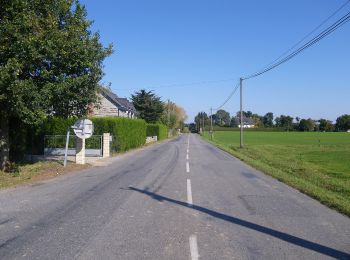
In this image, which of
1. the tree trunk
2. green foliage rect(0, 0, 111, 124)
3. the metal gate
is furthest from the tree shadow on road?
the metal gate

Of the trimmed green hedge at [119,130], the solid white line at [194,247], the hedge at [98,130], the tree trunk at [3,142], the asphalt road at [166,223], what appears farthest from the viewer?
the trimmed green hedge at [119,130]

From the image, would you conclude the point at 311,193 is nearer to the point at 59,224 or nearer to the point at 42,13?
the point at 59,224

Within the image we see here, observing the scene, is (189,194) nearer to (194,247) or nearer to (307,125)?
(194,247)

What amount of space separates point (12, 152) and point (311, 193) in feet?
56.9

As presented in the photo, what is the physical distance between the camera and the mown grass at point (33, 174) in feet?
52.2

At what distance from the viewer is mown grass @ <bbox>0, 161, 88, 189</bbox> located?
15921 millimetres

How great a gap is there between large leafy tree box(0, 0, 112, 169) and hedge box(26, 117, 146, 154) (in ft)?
19.2

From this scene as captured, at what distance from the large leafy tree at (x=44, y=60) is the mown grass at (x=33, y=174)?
1555 millimetres

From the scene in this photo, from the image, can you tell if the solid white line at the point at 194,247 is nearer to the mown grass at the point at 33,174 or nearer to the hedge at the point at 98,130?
the mown grass at the point at 33,174

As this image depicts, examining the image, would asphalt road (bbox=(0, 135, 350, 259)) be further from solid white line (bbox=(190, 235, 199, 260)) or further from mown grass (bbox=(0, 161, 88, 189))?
mown grass (bbox=(0, 161, 88, 189))

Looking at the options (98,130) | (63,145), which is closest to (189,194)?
(63,145)

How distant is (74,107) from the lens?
68.7ft

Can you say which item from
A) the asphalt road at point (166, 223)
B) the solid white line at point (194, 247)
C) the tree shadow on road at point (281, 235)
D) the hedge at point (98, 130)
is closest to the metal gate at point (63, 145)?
the hedge at point (98, 130)

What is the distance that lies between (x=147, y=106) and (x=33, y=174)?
66.3 metres
